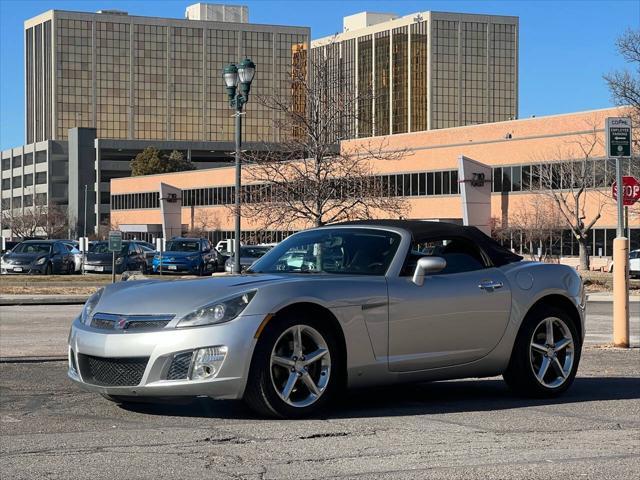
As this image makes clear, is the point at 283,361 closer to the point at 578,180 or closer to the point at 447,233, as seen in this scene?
the point at 447,233

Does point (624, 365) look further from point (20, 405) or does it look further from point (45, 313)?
point (45, 313)

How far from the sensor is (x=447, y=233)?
8.92 metres

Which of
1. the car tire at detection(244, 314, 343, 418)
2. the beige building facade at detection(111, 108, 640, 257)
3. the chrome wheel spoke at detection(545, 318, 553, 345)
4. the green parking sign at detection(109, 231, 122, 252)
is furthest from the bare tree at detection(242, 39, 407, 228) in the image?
the car tire at detection(244, 314, 343, 418)

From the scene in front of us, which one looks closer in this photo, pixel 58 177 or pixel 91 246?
pixel 91 246

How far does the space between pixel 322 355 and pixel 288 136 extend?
26748mm

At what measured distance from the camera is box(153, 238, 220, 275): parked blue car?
45.4 m

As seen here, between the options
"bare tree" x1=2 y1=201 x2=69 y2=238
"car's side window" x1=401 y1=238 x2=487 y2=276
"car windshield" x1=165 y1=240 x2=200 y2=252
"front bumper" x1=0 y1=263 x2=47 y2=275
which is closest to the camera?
"car's side window" x1=401 y1=238 x2=487 y2=276

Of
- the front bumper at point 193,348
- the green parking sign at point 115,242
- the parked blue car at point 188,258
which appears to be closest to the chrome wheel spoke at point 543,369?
the front bumper at point 193,348

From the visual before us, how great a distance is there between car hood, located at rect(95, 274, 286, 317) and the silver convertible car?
12 millimetres

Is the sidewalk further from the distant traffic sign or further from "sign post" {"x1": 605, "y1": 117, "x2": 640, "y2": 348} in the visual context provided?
the distant traffic sign

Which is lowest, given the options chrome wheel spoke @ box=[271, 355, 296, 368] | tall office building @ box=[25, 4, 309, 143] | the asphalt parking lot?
the asphalt parking lot

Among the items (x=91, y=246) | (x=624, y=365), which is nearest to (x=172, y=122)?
(x=91, y=246)

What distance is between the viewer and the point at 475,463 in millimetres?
6270

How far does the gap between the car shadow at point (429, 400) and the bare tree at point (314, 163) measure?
19.9 metres
